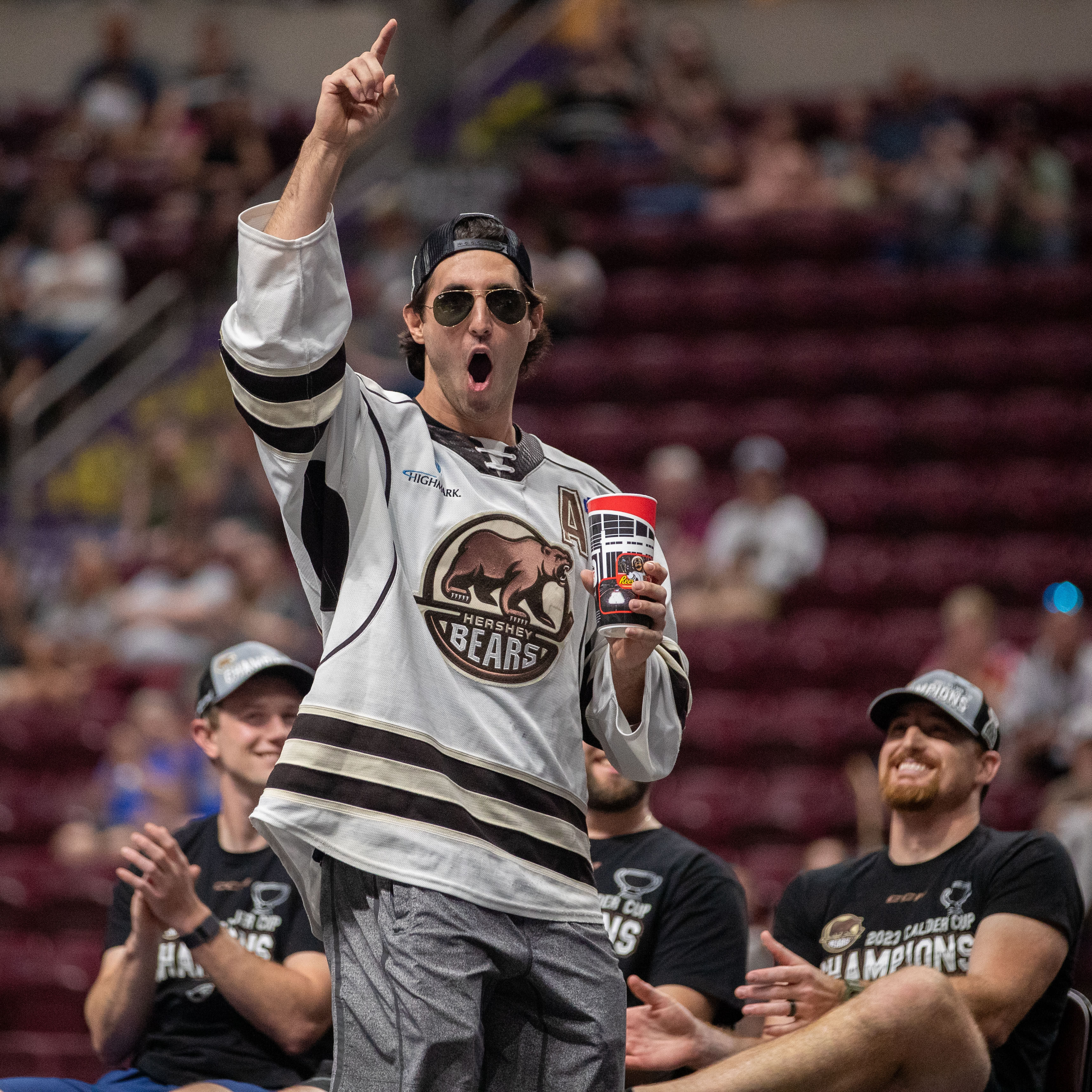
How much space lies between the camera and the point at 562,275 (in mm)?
9805

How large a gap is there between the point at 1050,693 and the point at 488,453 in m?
4.99

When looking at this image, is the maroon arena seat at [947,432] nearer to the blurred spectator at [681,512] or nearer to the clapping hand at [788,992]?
the blurred spectator at [681,512]

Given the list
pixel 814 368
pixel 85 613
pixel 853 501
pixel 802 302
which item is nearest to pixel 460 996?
pixel 853 501

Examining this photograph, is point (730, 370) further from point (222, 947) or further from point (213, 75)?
point (222, 947)

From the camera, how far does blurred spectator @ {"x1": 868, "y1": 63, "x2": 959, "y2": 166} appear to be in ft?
35.3

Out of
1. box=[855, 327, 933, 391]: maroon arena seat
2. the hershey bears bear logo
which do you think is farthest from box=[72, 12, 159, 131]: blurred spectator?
the hershey bears bear logo

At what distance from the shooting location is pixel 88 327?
10352 mm

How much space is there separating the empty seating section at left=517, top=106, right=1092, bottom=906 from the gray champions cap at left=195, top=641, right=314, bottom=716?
2841mm

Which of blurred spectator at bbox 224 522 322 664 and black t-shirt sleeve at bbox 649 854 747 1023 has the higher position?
blurred spectator at bbox 224 522 322 664

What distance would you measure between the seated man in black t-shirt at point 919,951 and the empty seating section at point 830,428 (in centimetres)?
239

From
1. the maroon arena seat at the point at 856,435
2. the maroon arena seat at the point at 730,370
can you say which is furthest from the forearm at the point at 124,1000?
the maroon arena seat at the point at 730,370

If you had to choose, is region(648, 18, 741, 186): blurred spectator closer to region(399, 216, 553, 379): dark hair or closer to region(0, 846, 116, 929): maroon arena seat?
region(0, 846, 116, 929): maroon arena seat

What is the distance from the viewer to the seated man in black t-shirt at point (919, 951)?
3.08m

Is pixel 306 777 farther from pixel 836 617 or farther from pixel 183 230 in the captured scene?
pixel 183 230
